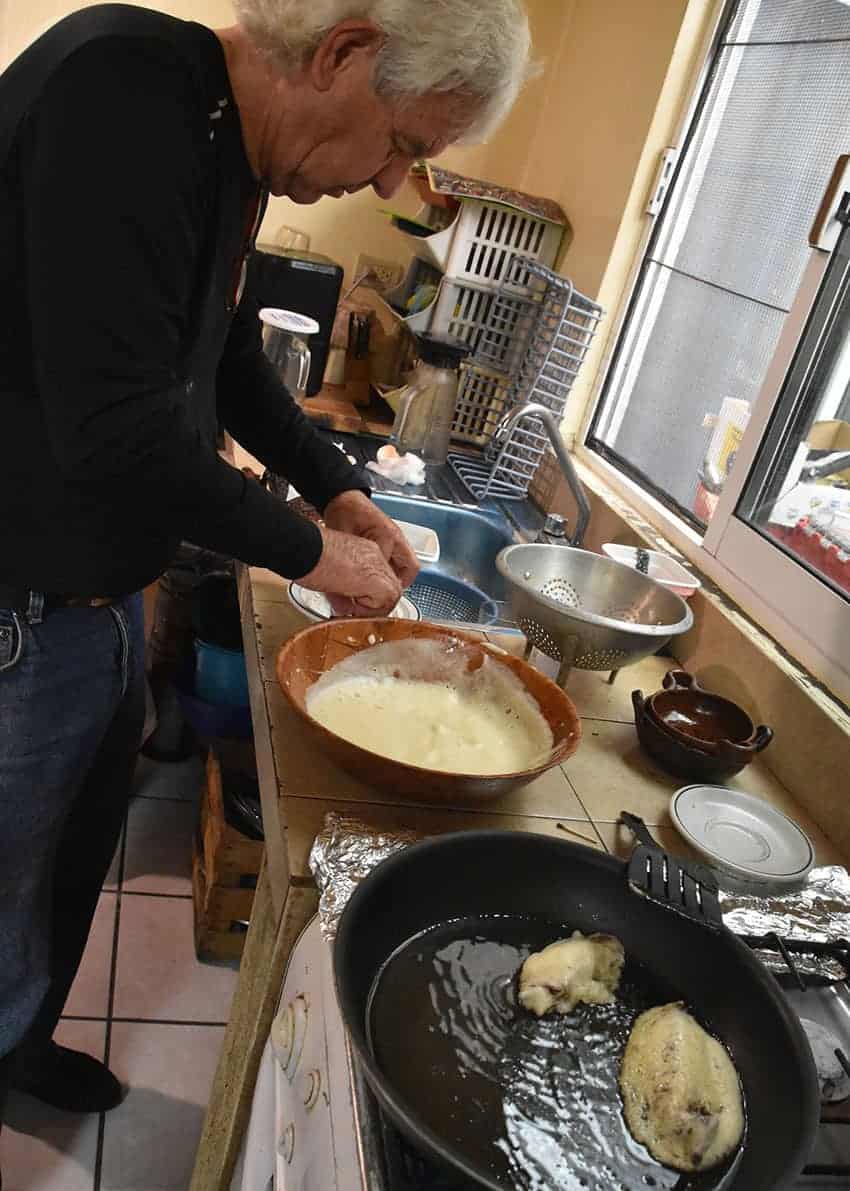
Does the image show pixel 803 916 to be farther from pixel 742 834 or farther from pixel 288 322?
pixel 288 322

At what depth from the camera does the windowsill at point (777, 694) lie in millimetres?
1190

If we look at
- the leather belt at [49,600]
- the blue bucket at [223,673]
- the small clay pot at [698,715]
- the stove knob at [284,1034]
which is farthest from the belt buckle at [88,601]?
the blue bucket at [223,673]

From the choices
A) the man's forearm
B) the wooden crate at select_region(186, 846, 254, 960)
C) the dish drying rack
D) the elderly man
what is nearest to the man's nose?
the elderly man

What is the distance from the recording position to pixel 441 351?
6.79 feet

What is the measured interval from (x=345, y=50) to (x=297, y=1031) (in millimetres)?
918

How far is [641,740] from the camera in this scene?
1.25 metres

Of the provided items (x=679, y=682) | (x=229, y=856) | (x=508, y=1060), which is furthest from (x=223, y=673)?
(x=508, y=1060)

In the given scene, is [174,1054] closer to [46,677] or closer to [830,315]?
[46,677]

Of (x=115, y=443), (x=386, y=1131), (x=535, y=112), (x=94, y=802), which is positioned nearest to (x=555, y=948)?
(x=386, y=1131)

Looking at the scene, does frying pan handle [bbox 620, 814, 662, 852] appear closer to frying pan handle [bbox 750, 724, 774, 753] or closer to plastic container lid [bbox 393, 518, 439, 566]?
frying pan handle [bbox 750, 724, 774, 753]

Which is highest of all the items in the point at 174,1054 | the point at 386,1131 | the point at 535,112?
the point at 535,112

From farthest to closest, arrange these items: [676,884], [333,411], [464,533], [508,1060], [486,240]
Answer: [333,411] < [486,240] < [464,533] < [676,884] < [508,1060]

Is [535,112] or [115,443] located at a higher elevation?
[535,112]

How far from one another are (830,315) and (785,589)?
17.2 inches
